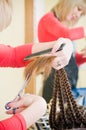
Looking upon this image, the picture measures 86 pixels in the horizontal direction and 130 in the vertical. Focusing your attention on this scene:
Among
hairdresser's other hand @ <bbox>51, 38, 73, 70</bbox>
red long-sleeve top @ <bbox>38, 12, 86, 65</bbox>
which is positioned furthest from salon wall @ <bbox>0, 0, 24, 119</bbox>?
hairdresser's other hand @ <bbox>51, 38, 73, 70</bbox>

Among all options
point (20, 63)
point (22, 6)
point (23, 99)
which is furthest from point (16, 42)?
point (23, 99)

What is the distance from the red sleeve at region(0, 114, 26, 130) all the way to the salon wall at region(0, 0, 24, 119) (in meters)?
0.28

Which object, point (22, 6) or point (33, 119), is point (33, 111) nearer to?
point (33, 119)

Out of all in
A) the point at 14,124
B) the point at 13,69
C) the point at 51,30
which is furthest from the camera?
the point at 51,30

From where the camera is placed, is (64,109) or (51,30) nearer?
(64,109)

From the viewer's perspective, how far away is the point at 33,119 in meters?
0.59

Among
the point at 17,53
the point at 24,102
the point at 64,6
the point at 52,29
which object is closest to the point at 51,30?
the point at 52,29

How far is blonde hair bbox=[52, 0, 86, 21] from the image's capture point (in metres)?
1.11

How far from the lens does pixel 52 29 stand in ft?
3.53

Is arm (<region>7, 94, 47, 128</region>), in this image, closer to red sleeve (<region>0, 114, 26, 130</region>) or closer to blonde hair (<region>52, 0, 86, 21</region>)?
red sleeve (<region>0, 114, 26, 130</region>)

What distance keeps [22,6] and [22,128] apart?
0.55 meters

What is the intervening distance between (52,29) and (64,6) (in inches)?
5.8

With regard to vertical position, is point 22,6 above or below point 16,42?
above

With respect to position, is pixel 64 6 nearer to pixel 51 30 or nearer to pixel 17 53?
pixel 51 30
